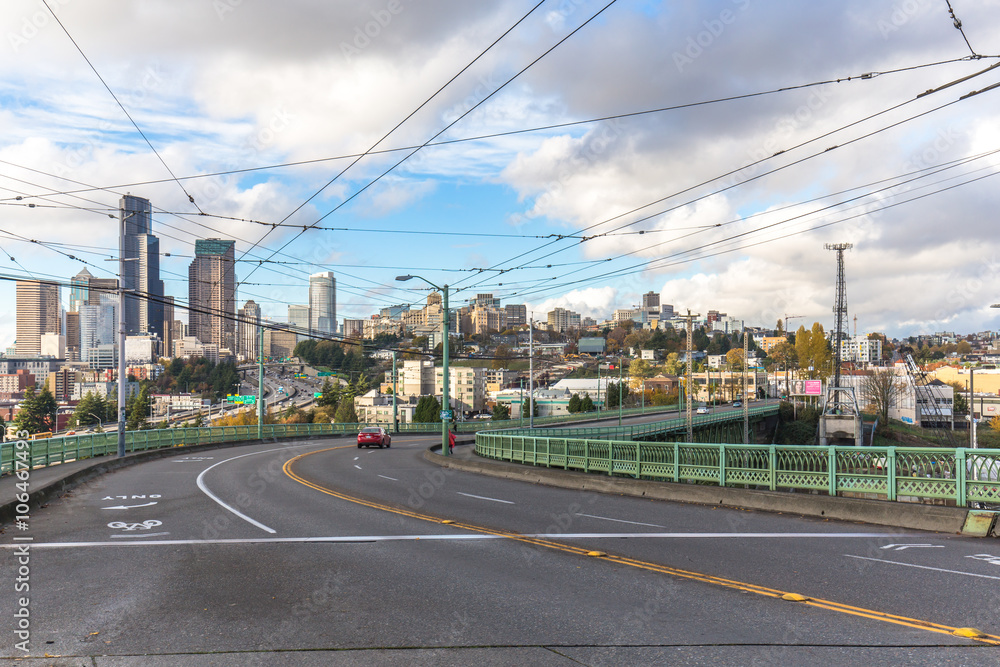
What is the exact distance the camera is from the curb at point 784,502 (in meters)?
13.1

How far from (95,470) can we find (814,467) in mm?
23455

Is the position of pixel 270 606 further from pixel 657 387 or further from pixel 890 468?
pixel 657 387

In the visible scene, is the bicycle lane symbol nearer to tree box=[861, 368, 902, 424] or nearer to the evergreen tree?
tree box=[861, 368, 902, 424]

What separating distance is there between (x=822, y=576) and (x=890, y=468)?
6125mm

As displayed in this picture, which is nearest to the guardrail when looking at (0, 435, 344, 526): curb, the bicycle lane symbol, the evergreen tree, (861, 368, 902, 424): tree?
the bicycle lane symbol

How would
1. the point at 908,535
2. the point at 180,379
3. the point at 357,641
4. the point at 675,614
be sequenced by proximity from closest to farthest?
the point at 357,641 → the point at 675,614 → the point at 908,535 → the point at 180,379

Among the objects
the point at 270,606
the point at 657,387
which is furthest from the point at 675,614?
the point at 657,387

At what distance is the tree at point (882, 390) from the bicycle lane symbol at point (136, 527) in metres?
92.1

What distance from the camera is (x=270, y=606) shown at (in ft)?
25.6

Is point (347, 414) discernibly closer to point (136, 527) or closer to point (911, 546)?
point (136, 527)

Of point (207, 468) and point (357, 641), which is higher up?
point (357, 641)

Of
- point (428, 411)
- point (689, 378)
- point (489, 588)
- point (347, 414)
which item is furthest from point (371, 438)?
point (347, 414)

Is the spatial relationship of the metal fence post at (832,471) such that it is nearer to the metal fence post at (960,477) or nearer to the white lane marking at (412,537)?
the metal fence post at (960,477)

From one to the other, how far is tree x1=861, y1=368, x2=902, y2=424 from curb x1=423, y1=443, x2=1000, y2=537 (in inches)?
3164
